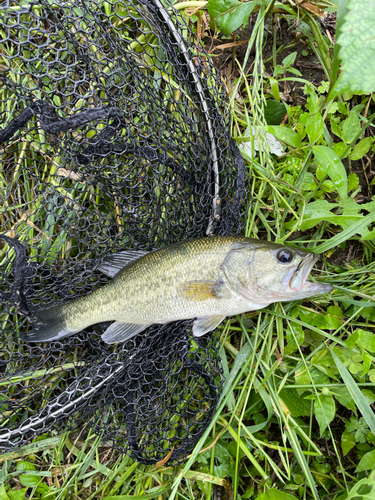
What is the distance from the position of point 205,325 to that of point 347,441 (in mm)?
1320

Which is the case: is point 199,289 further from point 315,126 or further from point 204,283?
point 315,126

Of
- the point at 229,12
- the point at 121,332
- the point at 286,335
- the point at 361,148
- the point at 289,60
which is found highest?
the point at 229,12

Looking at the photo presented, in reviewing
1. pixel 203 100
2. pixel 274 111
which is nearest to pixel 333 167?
pixel 274 111

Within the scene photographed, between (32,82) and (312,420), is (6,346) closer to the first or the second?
(32,82)

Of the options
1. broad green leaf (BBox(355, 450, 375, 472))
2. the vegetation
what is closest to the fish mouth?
the vegetation

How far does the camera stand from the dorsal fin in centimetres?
240

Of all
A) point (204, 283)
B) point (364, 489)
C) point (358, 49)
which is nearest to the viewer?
point (358, 49)

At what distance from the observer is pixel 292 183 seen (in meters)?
2.43

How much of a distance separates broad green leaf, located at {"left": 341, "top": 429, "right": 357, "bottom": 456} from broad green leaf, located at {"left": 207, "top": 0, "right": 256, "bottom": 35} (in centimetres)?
299

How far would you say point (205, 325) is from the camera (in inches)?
89.3

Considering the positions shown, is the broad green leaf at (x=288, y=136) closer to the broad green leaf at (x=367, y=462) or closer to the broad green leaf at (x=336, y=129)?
the broad green leaf at (x=336, y=129)

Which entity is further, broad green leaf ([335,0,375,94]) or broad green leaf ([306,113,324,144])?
broad green leaf ([306,113,324,144])

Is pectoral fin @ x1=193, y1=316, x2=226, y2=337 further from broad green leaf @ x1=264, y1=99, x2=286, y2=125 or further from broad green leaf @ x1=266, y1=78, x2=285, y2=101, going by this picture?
broad green leaf @ x1=266, y1=78, x2=285, y2=101

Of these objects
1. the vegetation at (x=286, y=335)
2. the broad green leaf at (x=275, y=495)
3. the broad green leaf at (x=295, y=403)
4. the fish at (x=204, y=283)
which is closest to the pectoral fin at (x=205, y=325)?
the fish at (x=204, y=283)
